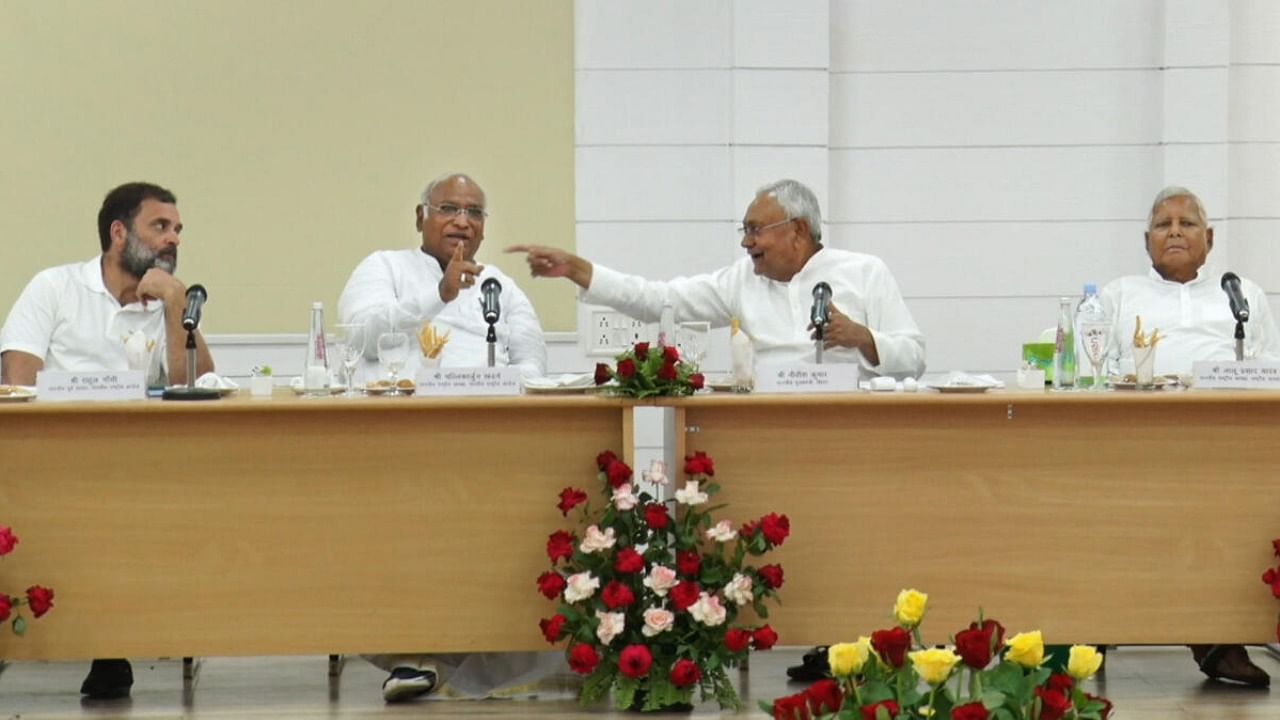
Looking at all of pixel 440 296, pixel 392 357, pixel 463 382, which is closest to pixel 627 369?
pixel 463 382

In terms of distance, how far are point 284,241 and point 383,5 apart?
855 millimetres

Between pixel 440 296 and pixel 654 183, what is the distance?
3.99ft

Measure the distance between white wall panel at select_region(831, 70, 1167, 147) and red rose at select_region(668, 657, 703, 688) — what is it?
2595 millimetres

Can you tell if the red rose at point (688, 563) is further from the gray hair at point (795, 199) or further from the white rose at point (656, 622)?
the gray hair at point (795, 199)

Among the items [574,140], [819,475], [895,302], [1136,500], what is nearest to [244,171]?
[574,140]

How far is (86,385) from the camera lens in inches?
136

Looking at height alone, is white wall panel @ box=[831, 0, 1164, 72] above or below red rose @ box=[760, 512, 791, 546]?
Result: above

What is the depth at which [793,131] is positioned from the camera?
5.34m

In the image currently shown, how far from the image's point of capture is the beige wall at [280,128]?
207 inches

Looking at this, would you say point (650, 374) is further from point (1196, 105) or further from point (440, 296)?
point (1196, 105)

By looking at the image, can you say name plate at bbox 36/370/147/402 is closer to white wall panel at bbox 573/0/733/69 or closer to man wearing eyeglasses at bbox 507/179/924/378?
man wearing eyeglasses at bbox 507/179/924/378

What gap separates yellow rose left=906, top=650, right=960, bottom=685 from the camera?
135 cm

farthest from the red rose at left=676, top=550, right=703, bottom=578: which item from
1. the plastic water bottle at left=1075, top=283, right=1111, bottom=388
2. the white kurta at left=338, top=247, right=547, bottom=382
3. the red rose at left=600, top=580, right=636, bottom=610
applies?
the white kurta at left=338, top=247, right=547, bottom=382

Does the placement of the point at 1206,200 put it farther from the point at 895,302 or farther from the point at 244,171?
the point at 244,171
